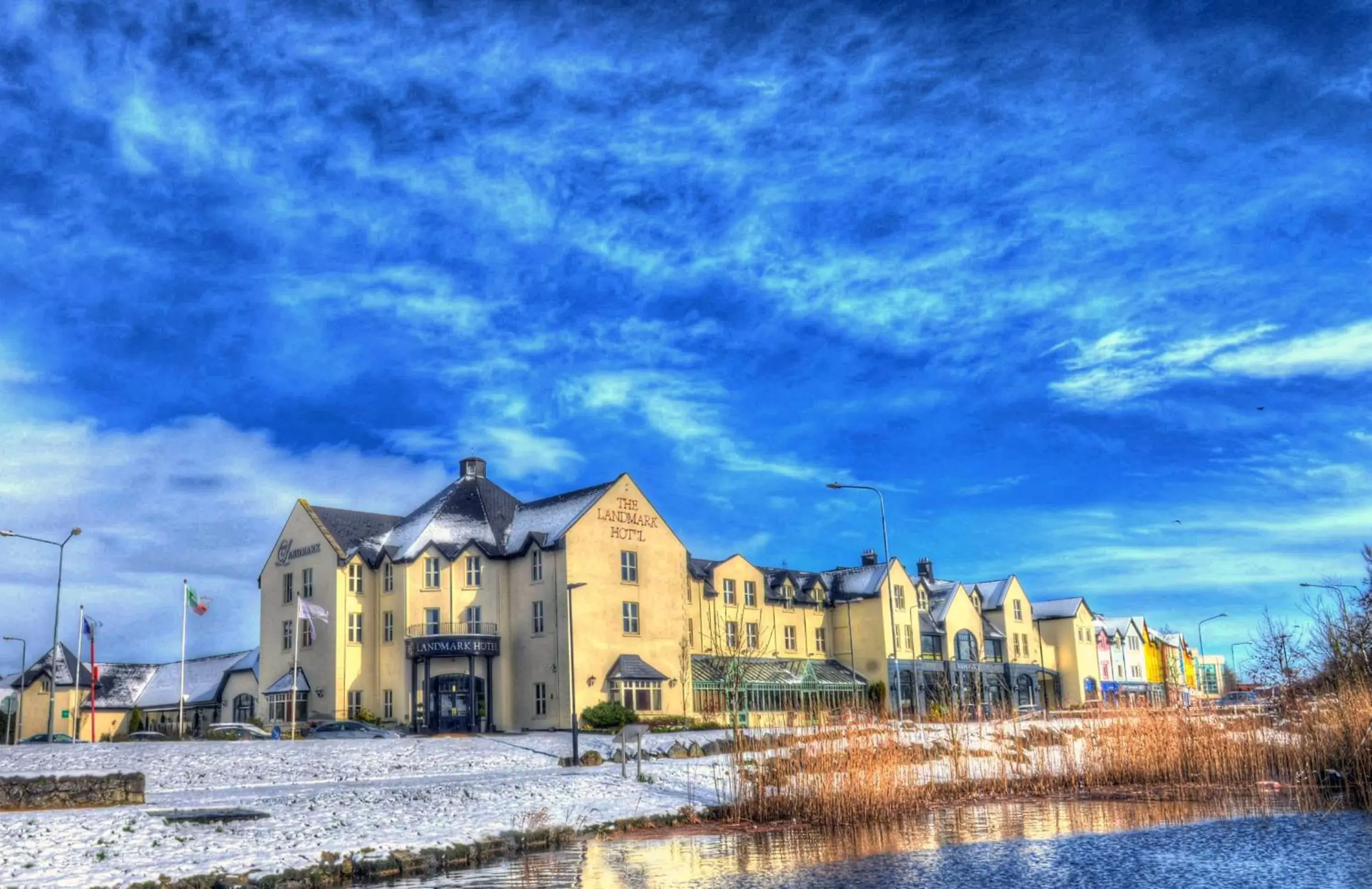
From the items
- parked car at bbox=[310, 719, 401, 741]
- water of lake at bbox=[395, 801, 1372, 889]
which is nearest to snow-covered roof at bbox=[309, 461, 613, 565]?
parked car at bbox=[310, 719, 401, 741]

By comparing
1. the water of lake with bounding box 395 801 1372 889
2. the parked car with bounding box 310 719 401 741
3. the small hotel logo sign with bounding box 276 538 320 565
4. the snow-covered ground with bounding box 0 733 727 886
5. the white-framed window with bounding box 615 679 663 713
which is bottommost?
the water of lake with bounding box 395 801 1372 889

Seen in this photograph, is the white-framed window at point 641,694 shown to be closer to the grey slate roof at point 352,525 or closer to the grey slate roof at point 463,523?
the grey slate roof at point 463,523

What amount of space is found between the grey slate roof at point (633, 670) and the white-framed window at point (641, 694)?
1.07 feet

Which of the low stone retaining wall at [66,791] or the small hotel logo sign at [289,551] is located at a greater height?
the small hotel logo sign at [289,551]

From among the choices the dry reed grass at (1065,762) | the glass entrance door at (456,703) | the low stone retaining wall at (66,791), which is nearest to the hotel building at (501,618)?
the glass entrance door at (456,703)

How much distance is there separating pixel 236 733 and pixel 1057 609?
68.6 meters

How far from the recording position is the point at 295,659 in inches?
2328

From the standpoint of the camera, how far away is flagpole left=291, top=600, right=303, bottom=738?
57.9 metres

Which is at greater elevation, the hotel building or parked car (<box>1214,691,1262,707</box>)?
the hotel building

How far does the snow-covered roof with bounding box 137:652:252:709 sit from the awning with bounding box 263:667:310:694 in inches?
457

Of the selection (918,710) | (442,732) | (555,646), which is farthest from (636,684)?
(918,710)

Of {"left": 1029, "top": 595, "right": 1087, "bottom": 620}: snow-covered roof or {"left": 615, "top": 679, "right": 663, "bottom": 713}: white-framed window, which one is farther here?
{"left": 1029, "top": 595, "right": 1087, "bottom": 620}: snow-covered roof

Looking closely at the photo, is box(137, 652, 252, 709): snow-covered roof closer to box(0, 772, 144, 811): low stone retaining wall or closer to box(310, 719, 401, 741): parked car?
box(310, 719, 401, 741): parked car

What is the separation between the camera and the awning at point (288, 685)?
6125 cm
